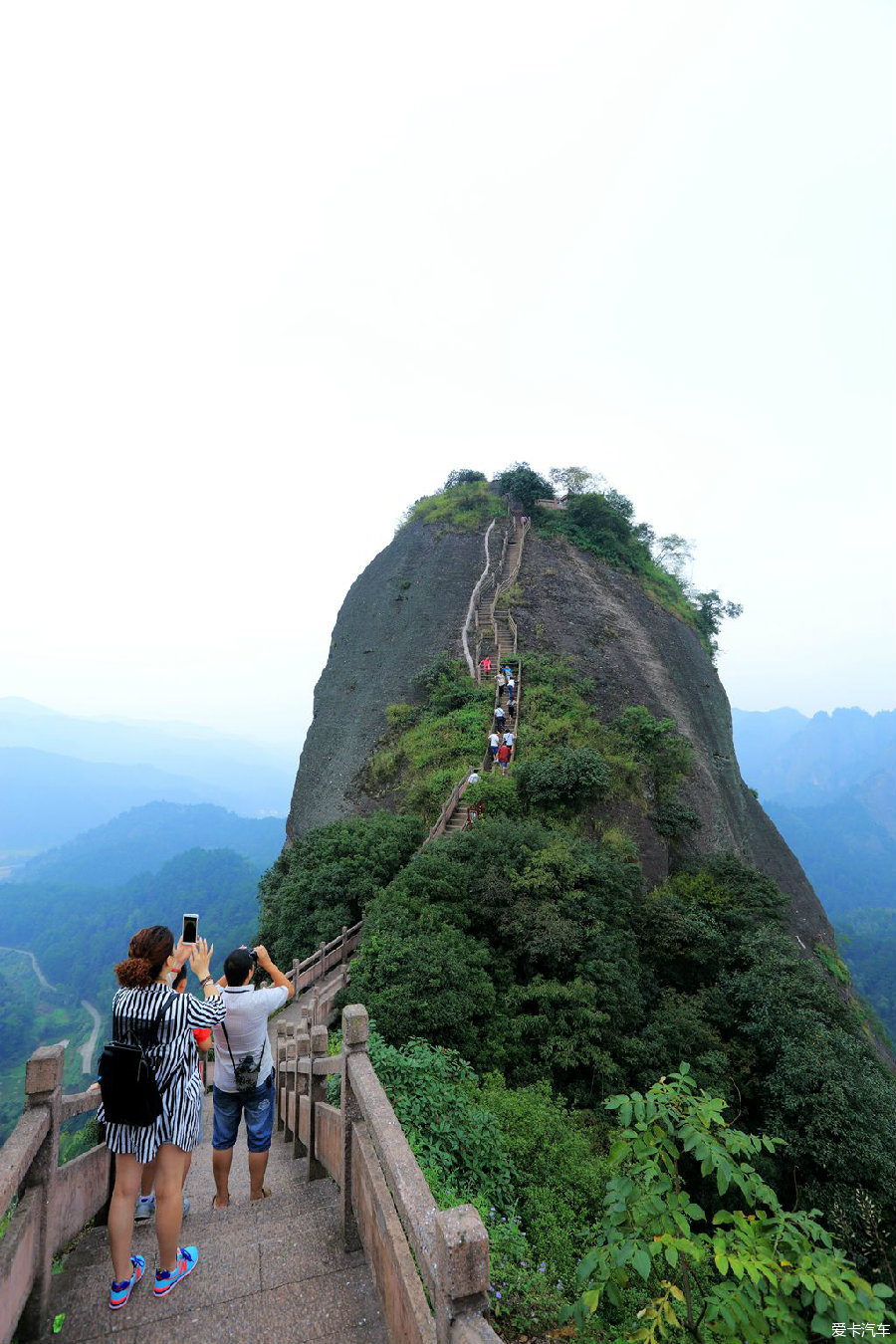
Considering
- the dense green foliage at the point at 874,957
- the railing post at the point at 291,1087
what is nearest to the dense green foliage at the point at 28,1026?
the railing post at the point at 291,1087

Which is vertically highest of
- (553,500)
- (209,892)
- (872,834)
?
(553,500)

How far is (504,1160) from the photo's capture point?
5.66m

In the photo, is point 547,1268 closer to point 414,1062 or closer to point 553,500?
point 414,1062

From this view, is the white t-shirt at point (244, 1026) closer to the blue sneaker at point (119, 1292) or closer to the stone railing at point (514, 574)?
the blue sneaker at point (119, 1292)

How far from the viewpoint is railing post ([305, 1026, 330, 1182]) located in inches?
185

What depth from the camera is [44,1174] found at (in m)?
3.19

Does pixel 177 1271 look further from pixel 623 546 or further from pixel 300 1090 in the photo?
pixel 623 546

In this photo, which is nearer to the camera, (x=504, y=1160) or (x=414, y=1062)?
(x=504, y=1160)

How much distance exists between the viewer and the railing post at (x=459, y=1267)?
1.99 metres

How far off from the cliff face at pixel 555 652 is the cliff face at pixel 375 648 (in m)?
0.06

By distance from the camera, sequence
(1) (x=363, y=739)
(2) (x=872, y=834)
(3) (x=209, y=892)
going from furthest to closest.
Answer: (2) (x=872, y=834), (3) (x=209, y=892), (1) (x=363, y=739)

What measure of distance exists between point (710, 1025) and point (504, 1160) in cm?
535

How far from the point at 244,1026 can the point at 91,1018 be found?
7954cm

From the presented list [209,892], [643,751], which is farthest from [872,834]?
→ [643,751]
